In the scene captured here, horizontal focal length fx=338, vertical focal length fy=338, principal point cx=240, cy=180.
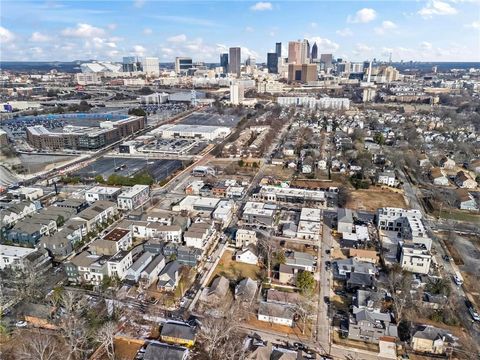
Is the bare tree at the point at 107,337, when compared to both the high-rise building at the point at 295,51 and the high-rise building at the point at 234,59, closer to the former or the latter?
the high-rise building at the point at 234,59

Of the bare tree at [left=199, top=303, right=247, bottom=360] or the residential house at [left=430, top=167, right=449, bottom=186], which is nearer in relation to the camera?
the bare tree at [left=199, top=303, right=247, bottom=360]

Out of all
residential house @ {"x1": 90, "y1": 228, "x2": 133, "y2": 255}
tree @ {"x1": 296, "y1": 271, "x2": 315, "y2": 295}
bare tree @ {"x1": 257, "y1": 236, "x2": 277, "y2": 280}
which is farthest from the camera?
residential house @ {"x1": 90, "y1": 228, "x2": 133, "y2": 255}

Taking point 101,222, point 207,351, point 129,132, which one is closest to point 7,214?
point 101,222

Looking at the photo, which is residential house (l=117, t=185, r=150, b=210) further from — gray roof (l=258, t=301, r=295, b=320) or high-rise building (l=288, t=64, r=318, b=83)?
high-rise building (l=288, t=64, r=318, b=83)

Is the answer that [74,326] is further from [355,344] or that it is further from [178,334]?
[355,344]

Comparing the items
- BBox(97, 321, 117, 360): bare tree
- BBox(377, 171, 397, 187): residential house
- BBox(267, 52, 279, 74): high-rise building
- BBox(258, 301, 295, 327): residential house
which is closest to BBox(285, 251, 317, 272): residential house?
BBox(258, 301, 295, 327): residential house

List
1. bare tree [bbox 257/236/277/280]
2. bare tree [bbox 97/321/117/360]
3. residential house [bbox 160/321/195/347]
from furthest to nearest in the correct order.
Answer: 1. bare tree [bbox 257/236/277/280]
2. residential house [bbox 160/321/195/347]
3. bare tree [bbox 97/321/117/360]

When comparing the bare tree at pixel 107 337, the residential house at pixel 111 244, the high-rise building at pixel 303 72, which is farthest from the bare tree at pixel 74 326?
the high-rise building at pixel 303 72
